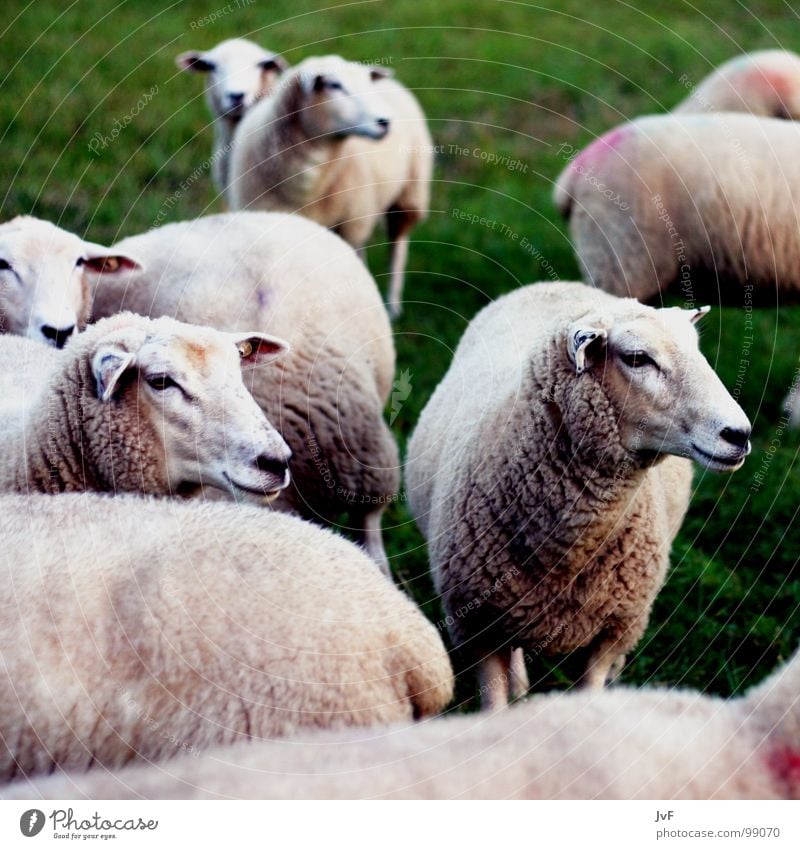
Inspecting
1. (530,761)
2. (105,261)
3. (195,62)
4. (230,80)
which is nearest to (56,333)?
(105,261)

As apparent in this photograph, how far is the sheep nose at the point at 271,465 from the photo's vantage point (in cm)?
304

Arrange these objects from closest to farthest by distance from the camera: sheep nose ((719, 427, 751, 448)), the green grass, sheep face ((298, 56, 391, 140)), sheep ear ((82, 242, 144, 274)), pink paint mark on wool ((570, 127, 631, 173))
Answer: sheep nose ((719, 427, 751, 448))
sheep ear ((82, 242, 144, 274))
the green grass
sheep face ((298, 56, 391, 140))
pink paint mark on wool ((570, 127, 631, 173))

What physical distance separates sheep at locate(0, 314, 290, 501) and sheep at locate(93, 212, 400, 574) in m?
0.69

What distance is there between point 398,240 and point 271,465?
4222 millimetres

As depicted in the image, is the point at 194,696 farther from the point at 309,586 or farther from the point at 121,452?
the point at 121,452

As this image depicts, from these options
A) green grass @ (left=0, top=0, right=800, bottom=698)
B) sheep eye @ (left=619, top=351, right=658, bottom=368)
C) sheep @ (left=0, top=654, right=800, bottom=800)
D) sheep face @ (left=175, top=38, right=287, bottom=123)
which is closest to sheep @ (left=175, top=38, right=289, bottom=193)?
sheep face @ (left=175, top=38, right=287, bottom=123)

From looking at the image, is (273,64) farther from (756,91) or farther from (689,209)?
(756,91)

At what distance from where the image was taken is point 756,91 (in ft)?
21.5

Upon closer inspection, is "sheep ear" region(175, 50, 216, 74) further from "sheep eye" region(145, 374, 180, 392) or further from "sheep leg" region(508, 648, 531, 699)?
"sheep leg" region(508, 648, 531, 699)

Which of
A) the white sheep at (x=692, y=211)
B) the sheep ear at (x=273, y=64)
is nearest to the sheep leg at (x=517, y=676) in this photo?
the white sheep at (x=692, y=211)

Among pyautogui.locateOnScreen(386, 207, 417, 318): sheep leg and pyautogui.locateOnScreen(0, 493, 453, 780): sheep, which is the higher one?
pyautogui.locateOnScreen(0, 493, 453, 780): sheep

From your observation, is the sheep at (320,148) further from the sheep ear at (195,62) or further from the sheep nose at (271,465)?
the sheep nose at (271,465)

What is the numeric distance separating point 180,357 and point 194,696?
1.03m

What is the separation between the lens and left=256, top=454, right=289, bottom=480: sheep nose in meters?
3.04
